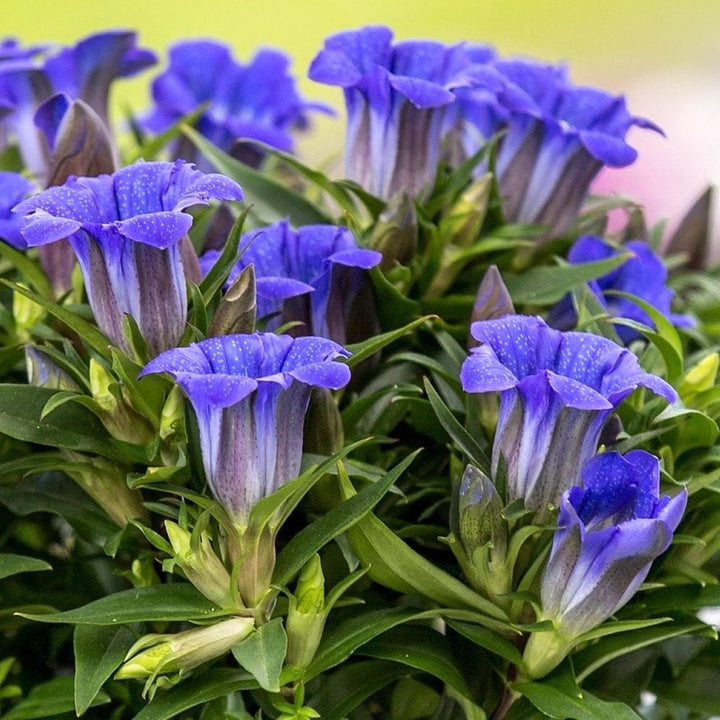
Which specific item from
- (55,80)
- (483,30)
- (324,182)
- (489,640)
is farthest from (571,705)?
(483,30)

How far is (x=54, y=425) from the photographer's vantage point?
0.64m

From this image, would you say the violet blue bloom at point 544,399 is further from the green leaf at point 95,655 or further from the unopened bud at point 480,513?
the green leaf at point 95,655

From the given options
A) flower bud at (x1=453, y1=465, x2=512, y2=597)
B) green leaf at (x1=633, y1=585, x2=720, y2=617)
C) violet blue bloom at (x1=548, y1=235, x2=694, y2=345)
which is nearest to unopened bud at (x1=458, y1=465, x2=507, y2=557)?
flower bud at (x1=453, y1=465, x2=512, y2=597)

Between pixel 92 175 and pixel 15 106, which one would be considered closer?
pixel 92 175

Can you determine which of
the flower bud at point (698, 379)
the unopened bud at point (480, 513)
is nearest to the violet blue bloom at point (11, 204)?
the unopened bud at point (480, 513)

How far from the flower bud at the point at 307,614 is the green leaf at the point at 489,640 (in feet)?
0.26

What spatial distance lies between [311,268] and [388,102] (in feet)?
0.49

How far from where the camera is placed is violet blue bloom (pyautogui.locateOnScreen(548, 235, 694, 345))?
78cm

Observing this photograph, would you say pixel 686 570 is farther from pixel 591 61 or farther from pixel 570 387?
pixel 591 61

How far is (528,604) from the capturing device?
64 centimetres

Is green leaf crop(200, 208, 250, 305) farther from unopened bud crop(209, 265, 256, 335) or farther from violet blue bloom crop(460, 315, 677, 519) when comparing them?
violet blue bloom crop(460, 315, 677, 519)

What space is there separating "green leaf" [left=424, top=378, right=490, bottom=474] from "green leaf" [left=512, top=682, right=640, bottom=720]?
126 mm

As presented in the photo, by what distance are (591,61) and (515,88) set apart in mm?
2599

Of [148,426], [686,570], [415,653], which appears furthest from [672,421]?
[148,426]
